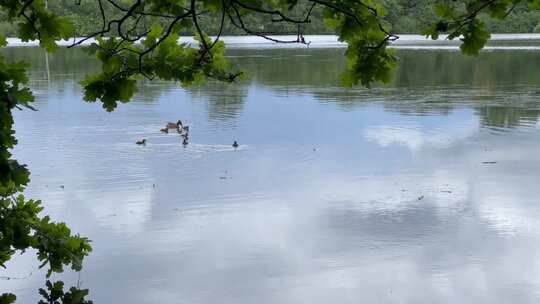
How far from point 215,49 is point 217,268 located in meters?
5.63

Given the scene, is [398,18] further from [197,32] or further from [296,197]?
[197,32]

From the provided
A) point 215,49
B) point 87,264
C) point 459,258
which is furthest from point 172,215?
point 215,49

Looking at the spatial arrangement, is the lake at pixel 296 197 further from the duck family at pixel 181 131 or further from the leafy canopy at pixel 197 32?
the leafy canopy at pixel 197 32

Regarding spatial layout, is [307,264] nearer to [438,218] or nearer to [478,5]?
[438,218]

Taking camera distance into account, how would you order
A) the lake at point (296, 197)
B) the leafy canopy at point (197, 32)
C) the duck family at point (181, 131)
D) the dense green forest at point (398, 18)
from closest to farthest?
1. the leafy canopy at point (197, 32)
2. the lake at point (296, 197)
3. the duck family at point (181, 131)
4. the dense green forest at point (398, 18)

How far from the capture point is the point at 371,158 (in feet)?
46.0

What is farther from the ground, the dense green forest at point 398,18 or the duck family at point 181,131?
the dense green forest at point 398,18

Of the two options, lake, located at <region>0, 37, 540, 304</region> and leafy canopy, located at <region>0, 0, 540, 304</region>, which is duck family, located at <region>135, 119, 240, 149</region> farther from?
leafy canopy, located at <region>0, 0, 540, 304</region>

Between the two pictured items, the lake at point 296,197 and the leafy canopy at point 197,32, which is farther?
the lake at point 296,197

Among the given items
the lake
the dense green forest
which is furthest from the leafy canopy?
the dense green forest

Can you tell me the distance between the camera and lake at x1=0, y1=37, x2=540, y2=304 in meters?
8.41

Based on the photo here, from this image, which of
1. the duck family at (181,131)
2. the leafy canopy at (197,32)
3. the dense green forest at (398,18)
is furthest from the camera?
the dense green forest at (398,18)

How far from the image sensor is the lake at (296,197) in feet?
27.6

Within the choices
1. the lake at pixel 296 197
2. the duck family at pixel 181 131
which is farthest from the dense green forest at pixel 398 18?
the duck family at pixel 181 131
